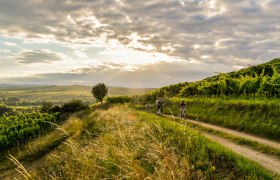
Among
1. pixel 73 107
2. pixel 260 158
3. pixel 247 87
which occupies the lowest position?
pixel 73 107

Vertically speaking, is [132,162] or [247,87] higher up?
[247,87]

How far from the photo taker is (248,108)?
21.9 metres

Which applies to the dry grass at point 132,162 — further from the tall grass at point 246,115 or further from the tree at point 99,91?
the tree at point 99,91

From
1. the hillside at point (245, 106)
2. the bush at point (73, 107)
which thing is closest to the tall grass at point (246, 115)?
the hillside at point (245, 106)

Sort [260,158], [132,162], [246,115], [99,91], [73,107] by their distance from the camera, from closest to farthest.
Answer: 1. [132,162]
2. [260,158]
3. [246,115]
4. [73,107]
5. [99,91]

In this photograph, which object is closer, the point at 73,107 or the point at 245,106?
the point at 245,106

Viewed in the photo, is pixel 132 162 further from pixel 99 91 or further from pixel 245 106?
pixel 99 91

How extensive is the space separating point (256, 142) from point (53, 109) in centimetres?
4775

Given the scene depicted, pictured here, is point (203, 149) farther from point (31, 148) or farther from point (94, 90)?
point (94, 90)

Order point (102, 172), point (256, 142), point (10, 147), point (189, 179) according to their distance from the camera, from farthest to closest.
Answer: point (10, 147) < point (256, 142) < point (102, 172) < point (189, 179)

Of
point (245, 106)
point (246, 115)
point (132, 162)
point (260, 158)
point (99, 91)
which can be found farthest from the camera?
point (99, 91)

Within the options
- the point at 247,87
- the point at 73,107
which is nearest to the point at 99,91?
the point at 73,107

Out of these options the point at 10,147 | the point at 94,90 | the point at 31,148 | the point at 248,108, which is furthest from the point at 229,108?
the point at 94,90

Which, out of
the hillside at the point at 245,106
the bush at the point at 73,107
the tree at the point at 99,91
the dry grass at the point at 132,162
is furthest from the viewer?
the tree at the point at 99,91
